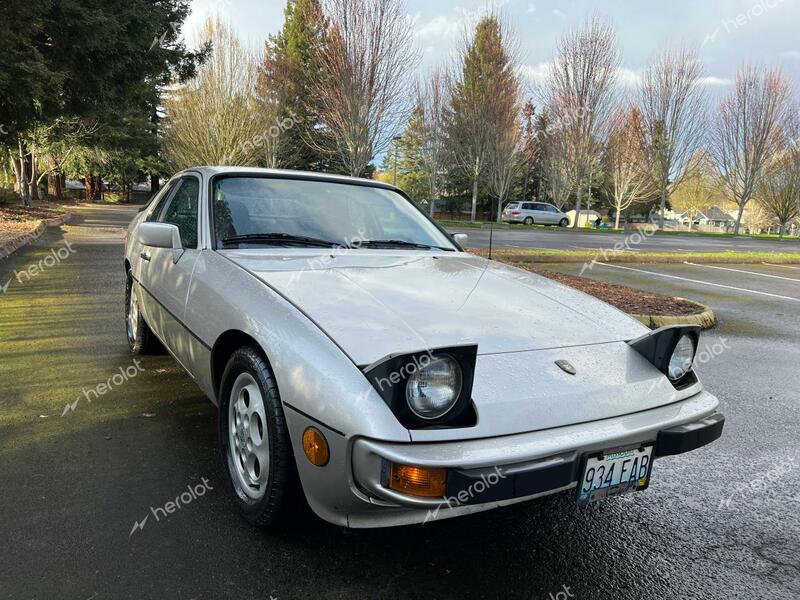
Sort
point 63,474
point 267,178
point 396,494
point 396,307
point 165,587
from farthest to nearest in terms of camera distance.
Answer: point 267,178, point 63,474, point 396,307, point 165,587, point 396,494

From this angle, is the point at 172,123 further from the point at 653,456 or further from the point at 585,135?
the point at 653,456

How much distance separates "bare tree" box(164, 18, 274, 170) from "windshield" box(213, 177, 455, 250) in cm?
2487

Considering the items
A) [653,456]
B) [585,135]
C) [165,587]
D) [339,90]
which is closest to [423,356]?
[653,456]

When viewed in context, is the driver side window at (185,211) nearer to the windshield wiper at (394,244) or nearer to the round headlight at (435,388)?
the windshield wiper at (394,244)

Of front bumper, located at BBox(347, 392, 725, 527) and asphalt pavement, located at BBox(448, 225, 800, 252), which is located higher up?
front bumper, located at BBox(347, 392, 725, 527)

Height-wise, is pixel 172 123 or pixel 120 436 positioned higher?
pixel 172 123

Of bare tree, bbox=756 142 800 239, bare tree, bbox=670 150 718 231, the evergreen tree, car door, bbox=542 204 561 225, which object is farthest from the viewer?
bare tree, bbox=670 150 718 231

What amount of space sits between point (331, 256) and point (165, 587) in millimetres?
1638

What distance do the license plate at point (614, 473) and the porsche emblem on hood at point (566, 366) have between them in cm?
30

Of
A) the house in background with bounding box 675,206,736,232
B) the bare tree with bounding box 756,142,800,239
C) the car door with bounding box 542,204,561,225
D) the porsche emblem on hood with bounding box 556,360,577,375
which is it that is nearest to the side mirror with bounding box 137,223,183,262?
the porsche emblem on hood with bounding box 556,360,577,375

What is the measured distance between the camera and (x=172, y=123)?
30.8 metres

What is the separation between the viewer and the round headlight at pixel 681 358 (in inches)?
90.4

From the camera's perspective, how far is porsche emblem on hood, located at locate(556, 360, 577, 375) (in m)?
2.04

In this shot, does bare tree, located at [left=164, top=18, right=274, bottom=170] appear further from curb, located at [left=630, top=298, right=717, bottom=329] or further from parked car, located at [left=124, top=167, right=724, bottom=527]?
parked car, located at [left=124, top=167, right=724, bottom=527]
